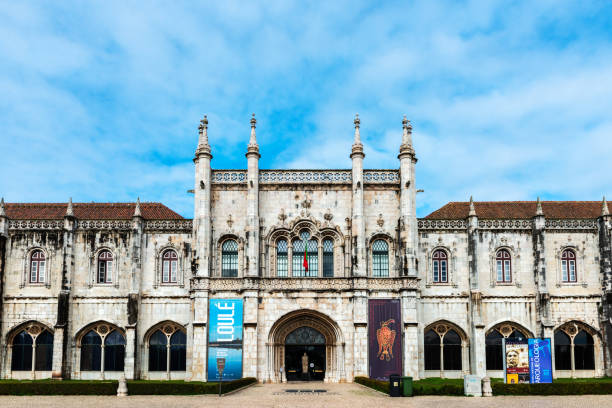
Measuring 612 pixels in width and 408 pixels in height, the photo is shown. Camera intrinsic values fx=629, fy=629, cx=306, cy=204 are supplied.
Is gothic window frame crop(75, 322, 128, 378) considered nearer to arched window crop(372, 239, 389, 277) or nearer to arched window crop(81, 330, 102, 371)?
arched window crop(81, 330, 102, 371)

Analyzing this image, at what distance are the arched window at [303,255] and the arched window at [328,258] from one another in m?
0.52

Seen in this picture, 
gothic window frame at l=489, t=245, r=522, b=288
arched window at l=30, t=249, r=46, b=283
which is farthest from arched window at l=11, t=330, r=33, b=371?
gothic window frame at l=489, t=245, r=522, b=288

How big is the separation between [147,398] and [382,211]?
62.1 feet

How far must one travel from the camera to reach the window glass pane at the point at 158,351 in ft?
132

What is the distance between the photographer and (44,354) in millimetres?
40125

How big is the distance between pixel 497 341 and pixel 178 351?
20565 millimetres

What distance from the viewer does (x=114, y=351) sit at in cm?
4034

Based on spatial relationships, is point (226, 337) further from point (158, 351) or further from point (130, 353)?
point (130, 353)

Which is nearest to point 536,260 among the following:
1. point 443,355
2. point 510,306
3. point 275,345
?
point 510,306

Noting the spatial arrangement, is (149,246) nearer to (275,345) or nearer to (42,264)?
(42,264)

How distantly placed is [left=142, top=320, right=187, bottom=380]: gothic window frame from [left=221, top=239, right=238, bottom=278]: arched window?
4593 mm

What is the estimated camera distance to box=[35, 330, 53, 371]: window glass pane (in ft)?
131

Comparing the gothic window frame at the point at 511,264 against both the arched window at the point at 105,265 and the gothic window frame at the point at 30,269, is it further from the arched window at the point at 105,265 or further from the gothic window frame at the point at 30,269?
the gothic window frame at the point at 30,269

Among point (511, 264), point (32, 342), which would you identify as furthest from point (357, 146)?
point (32, 342)
